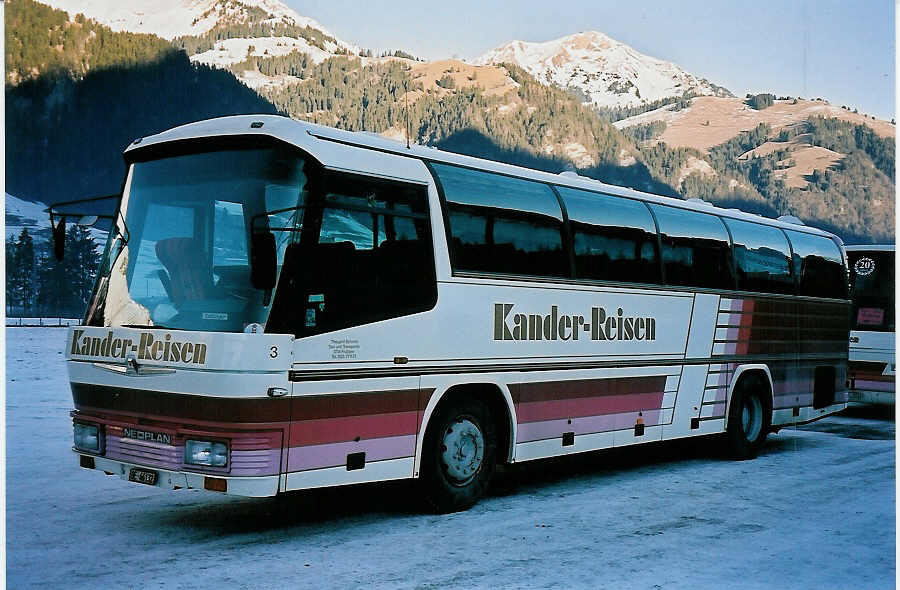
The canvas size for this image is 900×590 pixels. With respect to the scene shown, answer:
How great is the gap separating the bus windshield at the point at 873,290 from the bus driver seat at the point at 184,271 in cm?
1384

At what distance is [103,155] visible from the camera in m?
179

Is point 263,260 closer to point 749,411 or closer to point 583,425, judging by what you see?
point 583,425

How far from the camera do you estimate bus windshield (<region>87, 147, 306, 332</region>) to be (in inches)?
286

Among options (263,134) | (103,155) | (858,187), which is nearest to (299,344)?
(263,134)

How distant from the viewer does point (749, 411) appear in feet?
42.9

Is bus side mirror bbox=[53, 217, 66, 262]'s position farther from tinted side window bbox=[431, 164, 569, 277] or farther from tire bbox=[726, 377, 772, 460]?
tire bbox=[726, 377, 772, 460]

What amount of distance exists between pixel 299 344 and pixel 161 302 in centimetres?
108

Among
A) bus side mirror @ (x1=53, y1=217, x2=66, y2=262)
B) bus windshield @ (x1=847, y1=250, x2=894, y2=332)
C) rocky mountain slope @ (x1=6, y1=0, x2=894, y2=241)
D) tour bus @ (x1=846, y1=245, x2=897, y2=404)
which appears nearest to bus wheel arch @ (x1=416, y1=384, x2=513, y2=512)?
bus side mirror @ (x1=53, y1=217, x2=66, y2=262)

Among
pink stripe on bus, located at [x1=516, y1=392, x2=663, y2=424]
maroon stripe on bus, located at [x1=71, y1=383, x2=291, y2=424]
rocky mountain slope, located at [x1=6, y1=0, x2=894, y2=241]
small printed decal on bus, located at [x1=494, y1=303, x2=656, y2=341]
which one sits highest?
rocky mountain slope, located at [x1=6, y1=0, x2=894, y2=241]

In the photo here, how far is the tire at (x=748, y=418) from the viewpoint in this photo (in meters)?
12.6

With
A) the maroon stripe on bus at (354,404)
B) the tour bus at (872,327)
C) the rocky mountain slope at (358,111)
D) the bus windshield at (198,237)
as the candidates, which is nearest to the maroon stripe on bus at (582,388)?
the maroon stripe on bus at (354,404)

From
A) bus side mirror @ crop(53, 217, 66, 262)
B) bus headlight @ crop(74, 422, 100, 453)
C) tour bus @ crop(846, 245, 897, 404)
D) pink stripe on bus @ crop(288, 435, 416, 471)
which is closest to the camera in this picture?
pink stripe on bus @ crop(288, 435, 416, 471)

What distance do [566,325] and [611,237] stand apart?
123cm

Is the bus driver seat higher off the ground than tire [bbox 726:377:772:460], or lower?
higher
